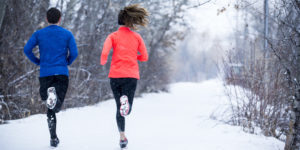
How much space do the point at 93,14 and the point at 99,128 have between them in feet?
14.8

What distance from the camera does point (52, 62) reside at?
340 centimetres

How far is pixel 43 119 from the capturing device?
5484 mm

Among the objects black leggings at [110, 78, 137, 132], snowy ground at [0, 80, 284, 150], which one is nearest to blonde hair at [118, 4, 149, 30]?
black leggings at [110, 78, 137, 132]

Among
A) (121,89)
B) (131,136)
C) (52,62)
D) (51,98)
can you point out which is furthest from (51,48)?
(131,136)

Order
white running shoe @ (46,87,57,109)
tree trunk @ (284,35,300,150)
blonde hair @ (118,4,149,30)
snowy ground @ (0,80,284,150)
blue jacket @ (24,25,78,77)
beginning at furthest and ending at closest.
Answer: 1. snowy ground @ (0,80,284,150)
2. blonde hair @ (118,4,149,30)
3. blue jacket @ (24,25,78,77)
4. white running shoe @ (46,87,57,109)
5. tree trunk @ (284,35,300,150)

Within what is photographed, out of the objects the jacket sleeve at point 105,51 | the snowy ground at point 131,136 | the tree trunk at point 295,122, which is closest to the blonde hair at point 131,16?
the jacket sleeve at point 105,51

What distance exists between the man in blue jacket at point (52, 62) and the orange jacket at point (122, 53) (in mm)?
556

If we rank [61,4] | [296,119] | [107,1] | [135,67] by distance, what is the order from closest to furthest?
[296,119] < [135,67] < [61,4] < [107,1]

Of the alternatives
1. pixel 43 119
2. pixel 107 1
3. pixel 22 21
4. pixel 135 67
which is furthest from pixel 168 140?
pixel 107 1

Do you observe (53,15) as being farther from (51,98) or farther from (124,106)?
(124,106)

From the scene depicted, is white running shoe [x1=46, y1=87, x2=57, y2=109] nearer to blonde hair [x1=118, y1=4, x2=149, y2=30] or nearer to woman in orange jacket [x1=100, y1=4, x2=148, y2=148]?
woman in orange jacket [x1=100, y1=4, x2=148, y2=148]

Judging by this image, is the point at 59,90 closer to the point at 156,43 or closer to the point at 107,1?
the point at 107,1

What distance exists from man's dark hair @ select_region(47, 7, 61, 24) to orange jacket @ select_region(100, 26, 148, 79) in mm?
736

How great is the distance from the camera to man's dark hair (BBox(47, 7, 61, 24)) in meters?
3.46
